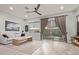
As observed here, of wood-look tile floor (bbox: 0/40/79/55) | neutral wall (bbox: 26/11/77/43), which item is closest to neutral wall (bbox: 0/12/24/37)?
wood-look tile floor (bbox: 0/40/79/55)

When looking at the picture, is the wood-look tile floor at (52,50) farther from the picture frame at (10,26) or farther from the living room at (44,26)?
the picture frame at (10,26)

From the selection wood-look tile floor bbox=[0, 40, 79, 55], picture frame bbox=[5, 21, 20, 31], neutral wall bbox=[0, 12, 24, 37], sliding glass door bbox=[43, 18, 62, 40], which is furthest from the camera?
picture frame bbox=[5, 21, 20, 31]

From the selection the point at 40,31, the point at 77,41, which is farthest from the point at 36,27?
the point at 77,41

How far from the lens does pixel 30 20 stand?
3035 mm

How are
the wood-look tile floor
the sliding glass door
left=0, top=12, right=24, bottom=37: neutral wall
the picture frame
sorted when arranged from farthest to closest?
the picture frame
the sliding glass door
left=0, top=12, right=24, bottom=37: neutral wall
the wood-look tile floor

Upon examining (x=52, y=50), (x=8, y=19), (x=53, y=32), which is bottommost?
(x=52, y=50)

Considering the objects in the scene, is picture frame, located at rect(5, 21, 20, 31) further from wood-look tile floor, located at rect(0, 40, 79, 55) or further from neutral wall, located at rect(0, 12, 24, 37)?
wood-look tile floor, located at rect(0, 40, 79, 55)

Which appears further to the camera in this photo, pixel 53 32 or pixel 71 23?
pixel 53 32

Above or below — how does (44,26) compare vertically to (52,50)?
above

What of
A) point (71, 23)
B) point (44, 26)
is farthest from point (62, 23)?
point (44, 26)

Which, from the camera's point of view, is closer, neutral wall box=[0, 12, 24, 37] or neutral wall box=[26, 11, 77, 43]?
neutral wall box=[26, 11, 77, 43]

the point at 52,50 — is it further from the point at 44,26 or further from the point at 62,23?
the point at 44,26

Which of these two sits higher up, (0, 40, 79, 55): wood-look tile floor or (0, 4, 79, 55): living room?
(0, 4, 79, 55): living room
